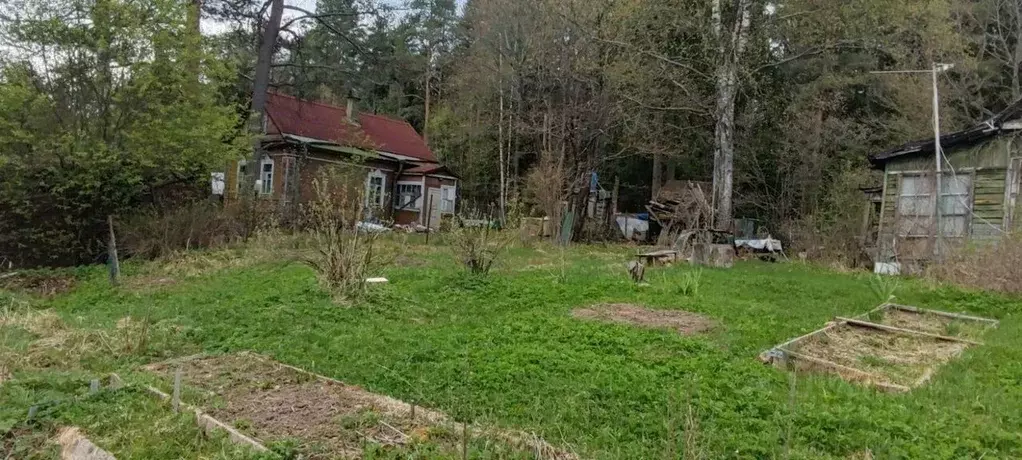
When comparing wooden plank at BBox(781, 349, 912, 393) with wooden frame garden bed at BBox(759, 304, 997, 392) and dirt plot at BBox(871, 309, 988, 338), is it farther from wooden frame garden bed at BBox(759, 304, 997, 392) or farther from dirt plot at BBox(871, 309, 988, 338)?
dirt plot at BBox(871, 309, 988, 338)

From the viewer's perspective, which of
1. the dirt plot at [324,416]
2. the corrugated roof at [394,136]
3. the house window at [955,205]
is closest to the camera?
the dirt plot at [324,416]

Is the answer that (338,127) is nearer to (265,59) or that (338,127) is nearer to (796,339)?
(265,59)

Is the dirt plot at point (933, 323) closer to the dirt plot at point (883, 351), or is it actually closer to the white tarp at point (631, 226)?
the dirt plot at point (883, 351)

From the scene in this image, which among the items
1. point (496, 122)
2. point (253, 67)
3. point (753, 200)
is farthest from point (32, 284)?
point (753, 200)

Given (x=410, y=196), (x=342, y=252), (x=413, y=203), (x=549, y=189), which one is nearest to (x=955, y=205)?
(x=549, y=189)

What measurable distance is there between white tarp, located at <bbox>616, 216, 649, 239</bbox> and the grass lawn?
12.9 m

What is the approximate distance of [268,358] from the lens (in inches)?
195

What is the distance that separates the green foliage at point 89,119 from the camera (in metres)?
10.6

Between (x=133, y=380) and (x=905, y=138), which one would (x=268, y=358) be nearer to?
(x=133, y=380)

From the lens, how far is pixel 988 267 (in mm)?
8781

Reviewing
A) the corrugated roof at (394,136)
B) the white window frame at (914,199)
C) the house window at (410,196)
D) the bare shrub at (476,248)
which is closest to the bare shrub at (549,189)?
the house window at (410,196)

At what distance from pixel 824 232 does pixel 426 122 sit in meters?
20.9

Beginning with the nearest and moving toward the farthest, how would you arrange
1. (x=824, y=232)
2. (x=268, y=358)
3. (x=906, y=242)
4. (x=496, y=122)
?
(x=268, y=358)
(x=906, y=242)
(x=824, y=232)
(x=496, y=122)

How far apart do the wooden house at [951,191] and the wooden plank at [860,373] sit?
26.8 ft
